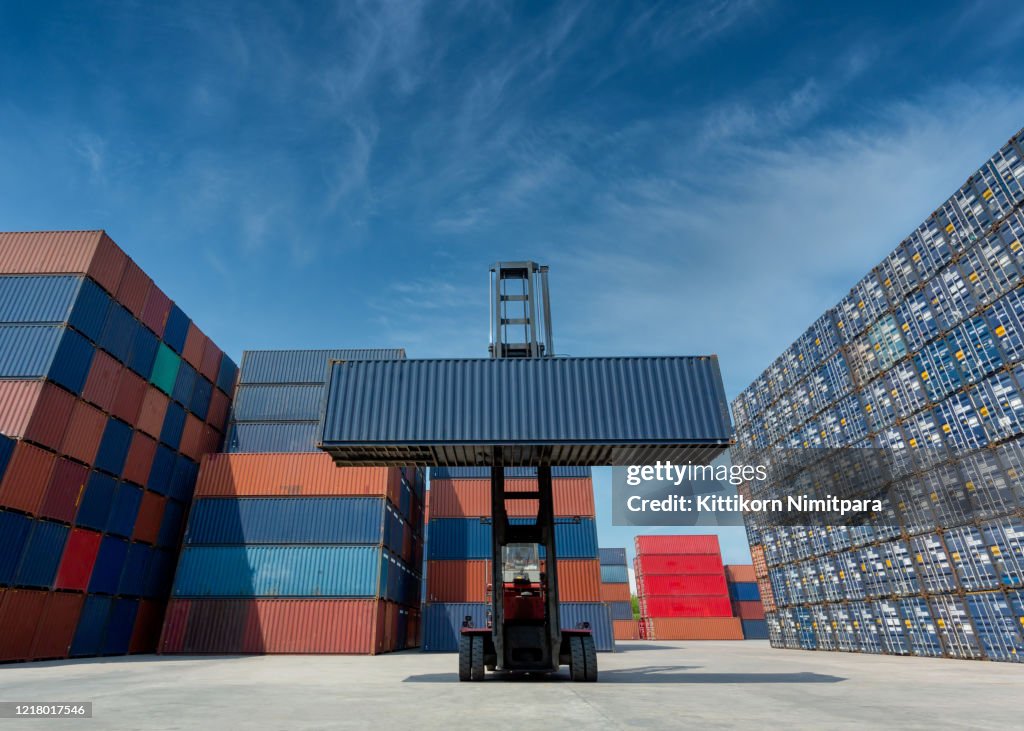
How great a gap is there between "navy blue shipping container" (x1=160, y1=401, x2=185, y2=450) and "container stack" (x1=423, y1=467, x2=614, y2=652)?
1291 centimetres

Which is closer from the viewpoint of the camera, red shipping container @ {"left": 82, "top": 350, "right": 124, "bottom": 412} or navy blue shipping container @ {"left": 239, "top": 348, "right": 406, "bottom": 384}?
red shipping container @ {"left": 82, "top": 350, "right": 124, "bottom": 412}

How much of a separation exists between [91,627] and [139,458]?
6753 mm

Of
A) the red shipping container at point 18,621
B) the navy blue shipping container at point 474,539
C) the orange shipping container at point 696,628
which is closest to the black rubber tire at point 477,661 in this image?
the navy blue shipping container at point 474,539

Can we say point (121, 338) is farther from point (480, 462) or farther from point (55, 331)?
point (480, 462)

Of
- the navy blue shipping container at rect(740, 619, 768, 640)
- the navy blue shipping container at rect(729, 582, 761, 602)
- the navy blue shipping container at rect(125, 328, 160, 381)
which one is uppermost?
the navy blue shipping container at rect(125, 328, 160, 381)

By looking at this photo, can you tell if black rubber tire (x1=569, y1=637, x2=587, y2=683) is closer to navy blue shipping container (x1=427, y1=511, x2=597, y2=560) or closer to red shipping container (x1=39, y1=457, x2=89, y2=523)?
navy blue shipping container (x1=427, y1=511, x2=597, y2=560)

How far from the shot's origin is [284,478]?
2483 centimetres

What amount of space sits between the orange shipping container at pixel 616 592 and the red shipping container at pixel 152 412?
4503 cm

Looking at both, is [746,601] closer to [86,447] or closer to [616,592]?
[616,592]

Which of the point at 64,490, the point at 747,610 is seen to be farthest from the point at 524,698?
the point at 747,610

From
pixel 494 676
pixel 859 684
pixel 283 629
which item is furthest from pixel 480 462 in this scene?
pixel 283 629

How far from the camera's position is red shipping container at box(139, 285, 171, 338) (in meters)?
24.3

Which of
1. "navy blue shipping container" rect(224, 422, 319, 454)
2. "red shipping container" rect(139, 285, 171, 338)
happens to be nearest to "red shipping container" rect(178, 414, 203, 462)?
"navy blue shipping container" rect(224, 422, 319, 454)

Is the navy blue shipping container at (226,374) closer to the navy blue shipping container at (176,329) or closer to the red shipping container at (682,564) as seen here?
the navy blue shipping container at (176,329)
